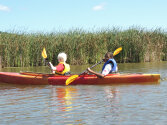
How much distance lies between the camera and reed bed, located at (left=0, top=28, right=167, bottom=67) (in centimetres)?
1570

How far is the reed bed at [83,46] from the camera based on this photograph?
618 inches

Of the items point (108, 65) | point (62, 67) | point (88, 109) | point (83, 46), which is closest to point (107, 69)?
point (108, 65)

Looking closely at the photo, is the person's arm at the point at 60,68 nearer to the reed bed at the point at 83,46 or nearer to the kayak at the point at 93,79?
the kayak at the point at 93,79

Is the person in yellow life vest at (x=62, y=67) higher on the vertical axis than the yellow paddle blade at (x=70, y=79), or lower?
higher

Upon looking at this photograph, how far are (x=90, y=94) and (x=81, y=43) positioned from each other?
10284 millimetres

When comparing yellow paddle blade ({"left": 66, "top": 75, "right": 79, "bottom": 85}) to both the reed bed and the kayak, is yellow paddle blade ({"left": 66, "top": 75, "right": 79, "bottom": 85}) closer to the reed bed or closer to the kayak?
the kayak

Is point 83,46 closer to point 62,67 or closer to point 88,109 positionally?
point 62,67

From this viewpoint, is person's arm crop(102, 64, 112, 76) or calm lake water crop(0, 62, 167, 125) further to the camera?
person's arm crop(102, 64, 112, 76)

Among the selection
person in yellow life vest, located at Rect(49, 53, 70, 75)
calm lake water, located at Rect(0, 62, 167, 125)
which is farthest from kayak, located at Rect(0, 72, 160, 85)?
calm lake water, located at Rect(0, 62, 167, 125)

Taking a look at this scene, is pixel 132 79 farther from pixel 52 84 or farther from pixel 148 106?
pixel 148 106

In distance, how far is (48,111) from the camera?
16.3 feet

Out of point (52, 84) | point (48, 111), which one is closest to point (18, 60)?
point (52, 84)

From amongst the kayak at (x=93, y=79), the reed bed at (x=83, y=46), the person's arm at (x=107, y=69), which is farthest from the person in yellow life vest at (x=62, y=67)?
the reed bed at (x=83, y=46)

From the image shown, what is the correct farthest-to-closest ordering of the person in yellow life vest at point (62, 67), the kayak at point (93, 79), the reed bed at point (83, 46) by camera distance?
1. the reed bed at point (83, 46)
2. the person in yellow life vest at point (62, 67)
3. the kayak at point (93, 79)
